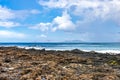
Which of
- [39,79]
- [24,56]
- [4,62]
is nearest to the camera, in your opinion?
[39,79]

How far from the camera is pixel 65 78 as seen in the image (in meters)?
10.7

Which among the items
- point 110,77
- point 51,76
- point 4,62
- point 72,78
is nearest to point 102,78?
point 110,77

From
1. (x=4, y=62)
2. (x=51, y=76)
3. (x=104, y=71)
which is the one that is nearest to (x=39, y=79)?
(x=51, y=76)

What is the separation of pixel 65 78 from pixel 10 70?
11.1ft

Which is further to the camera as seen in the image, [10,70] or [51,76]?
[10,70]

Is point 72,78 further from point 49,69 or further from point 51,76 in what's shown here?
point 49,69

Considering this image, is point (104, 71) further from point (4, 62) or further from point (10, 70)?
point (4, 62)

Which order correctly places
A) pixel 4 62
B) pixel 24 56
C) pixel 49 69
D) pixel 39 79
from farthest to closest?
pixel 24 56, pixel 4 62, pixel 49 69, pixel 39 79

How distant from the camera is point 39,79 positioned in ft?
35.1

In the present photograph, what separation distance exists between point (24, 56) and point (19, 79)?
754 cm

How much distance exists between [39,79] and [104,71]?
337cm

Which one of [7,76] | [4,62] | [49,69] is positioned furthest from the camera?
[4,62]

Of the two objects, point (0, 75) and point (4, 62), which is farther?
point (4, 62)

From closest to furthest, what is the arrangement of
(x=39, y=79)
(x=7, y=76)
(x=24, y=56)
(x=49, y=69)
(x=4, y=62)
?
(x=39, y=79) < (x=7, y=76) < (x=49, y=69) < (x=4, y=62) < (x=24, y=56)
